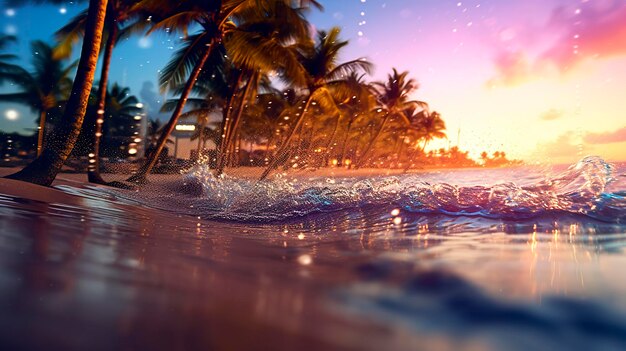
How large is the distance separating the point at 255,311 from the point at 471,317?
1.68 feet

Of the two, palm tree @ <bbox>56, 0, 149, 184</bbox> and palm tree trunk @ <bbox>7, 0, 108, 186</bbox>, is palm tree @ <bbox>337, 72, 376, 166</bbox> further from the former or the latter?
palm tree trunk @ <bbox>7, 0, 108, 186</bbox>

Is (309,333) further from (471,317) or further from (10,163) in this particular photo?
(10,163)

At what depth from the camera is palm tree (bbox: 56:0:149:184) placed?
7.52m

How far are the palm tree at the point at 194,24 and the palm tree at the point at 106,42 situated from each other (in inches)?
23.4

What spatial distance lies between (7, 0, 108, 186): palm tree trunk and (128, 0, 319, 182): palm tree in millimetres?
3158

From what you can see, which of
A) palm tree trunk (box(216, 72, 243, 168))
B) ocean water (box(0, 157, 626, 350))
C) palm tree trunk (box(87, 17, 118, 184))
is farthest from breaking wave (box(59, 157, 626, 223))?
palm tree trunk (box(216, 72, 243, 168))

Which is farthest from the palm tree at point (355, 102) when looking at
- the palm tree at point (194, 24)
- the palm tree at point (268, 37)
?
the palm tree at point (194, 24)

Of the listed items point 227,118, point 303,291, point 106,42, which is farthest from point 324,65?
point 303,291

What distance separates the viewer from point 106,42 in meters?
8.09

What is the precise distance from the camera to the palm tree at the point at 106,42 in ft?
24.7

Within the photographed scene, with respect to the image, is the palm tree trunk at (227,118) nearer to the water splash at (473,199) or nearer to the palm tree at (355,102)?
the palm tree at (355,102)

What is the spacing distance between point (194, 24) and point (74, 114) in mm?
5282

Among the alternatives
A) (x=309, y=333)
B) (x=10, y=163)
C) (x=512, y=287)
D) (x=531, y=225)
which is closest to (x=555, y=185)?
(x=531, y=225)

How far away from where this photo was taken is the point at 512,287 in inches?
42.3
